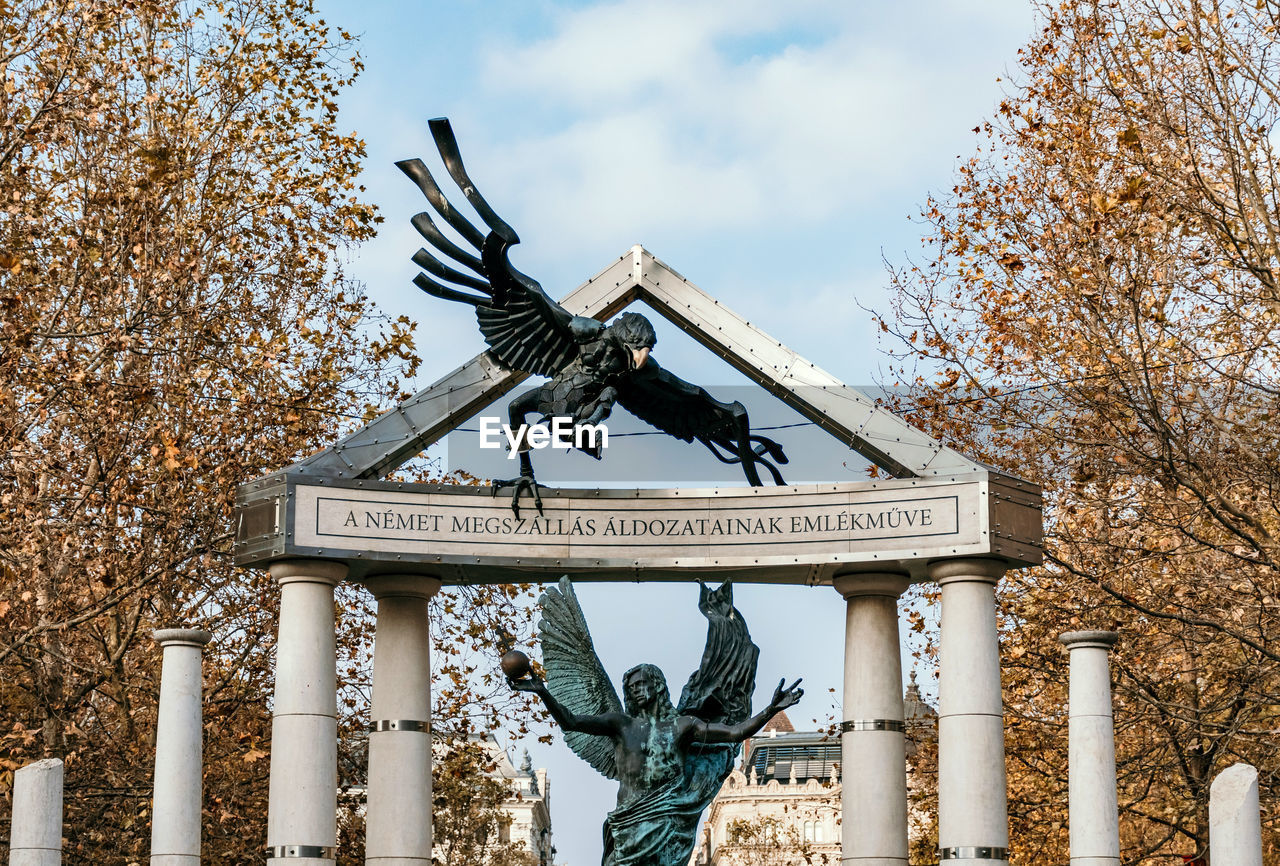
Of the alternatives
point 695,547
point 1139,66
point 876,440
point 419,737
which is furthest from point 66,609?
point 1139,66

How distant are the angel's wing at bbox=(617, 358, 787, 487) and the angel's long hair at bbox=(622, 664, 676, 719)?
7.94 ft

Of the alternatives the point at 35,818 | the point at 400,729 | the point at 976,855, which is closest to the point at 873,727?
the point at 976,855

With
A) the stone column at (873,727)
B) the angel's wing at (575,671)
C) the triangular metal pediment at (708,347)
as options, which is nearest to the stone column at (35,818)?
the triangular metal pediment at (708,347)

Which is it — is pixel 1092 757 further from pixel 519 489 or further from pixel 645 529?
pixel 519 489

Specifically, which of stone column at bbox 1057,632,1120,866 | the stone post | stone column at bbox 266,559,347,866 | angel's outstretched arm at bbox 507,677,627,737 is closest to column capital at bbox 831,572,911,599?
stone column at bbox 1057,632,1120,866

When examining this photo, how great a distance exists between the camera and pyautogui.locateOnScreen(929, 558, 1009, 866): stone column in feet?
58.2

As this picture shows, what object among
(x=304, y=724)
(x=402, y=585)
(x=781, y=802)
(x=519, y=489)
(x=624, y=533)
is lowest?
(x=781, y=802)

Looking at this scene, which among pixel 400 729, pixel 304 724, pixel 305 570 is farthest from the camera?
pixel 400 729

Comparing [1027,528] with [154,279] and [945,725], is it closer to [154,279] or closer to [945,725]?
[945,725]

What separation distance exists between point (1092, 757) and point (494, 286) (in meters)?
7.65

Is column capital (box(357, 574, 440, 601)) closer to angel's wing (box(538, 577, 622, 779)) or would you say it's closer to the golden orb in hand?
angel's wing (box(538, 577, 622, 779))

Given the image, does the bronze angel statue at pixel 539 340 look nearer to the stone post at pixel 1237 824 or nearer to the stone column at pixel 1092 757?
the stone column at pixel 1092 757

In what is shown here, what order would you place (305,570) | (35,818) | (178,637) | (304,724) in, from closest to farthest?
(35,818), (178,637), (304,724), (305,570)

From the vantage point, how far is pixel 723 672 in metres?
18.9
